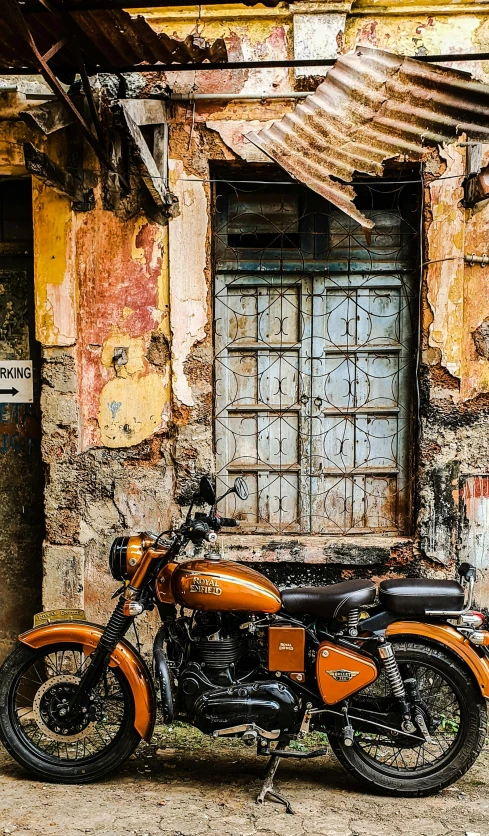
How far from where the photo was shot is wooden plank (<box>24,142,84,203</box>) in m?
3.72

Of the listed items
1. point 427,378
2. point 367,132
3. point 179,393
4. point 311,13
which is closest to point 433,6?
point 311,13

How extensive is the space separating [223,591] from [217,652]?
304 mm

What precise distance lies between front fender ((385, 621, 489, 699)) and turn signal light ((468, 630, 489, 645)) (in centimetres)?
3

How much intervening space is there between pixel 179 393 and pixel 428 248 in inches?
65.7

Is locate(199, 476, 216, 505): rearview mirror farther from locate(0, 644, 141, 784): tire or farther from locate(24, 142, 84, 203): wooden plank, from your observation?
locate(24, 142, 84, 203): wooden plank

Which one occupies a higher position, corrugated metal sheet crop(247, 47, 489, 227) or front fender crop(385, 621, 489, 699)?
corrugated metal sheet crop(247, 47, 489, 227)

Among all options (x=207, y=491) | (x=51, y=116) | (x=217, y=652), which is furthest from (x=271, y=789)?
(x=51, y=116)

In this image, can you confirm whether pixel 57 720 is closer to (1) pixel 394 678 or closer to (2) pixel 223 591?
(2) pixel 223 591

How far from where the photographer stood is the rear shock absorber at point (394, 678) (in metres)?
3.40

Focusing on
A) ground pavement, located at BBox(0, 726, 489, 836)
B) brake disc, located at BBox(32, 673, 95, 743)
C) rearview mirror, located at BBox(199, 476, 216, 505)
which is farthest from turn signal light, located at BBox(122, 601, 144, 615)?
ground pavement, located at BBox(0, 726, 489, 836)

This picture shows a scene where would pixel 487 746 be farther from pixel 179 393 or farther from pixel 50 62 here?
pixel 50 62

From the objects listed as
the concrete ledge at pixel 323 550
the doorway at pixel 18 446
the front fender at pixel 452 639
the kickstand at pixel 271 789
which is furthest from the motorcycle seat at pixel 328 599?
the doorway at pixel 18 446

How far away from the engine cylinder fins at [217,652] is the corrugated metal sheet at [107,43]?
8.84ft

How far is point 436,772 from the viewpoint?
11.5ft
